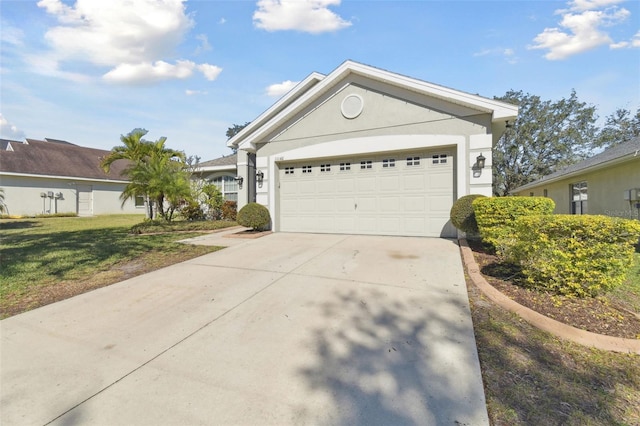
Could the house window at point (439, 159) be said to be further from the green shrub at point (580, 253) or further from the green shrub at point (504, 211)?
the green shrub at point (580, 253)

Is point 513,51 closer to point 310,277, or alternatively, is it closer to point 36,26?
point 310,277

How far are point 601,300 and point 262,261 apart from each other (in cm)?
528

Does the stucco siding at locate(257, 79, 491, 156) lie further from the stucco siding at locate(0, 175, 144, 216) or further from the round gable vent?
the stucco siding at locate(0, 175, 144, 216)

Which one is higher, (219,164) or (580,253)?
(219,164)

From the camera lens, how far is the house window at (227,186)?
1577cm

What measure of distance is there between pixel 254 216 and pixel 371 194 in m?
3.93

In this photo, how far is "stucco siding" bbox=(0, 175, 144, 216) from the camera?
19266 millimetres

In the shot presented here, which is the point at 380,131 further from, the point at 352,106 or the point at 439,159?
the point at 439,159

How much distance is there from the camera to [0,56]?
728 cm

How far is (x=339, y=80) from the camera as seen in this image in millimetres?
9289

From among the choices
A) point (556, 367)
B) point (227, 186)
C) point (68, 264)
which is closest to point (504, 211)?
point (556, 367)

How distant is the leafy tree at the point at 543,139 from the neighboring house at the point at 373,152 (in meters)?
24.5

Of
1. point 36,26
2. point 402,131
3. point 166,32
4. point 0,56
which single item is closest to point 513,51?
point 402,131

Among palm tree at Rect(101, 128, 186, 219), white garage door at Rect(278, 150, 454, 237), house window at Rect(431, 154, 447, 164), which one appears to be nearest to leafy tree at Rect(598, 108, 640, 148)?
house window at Rect(431, 154, 447, 164)
